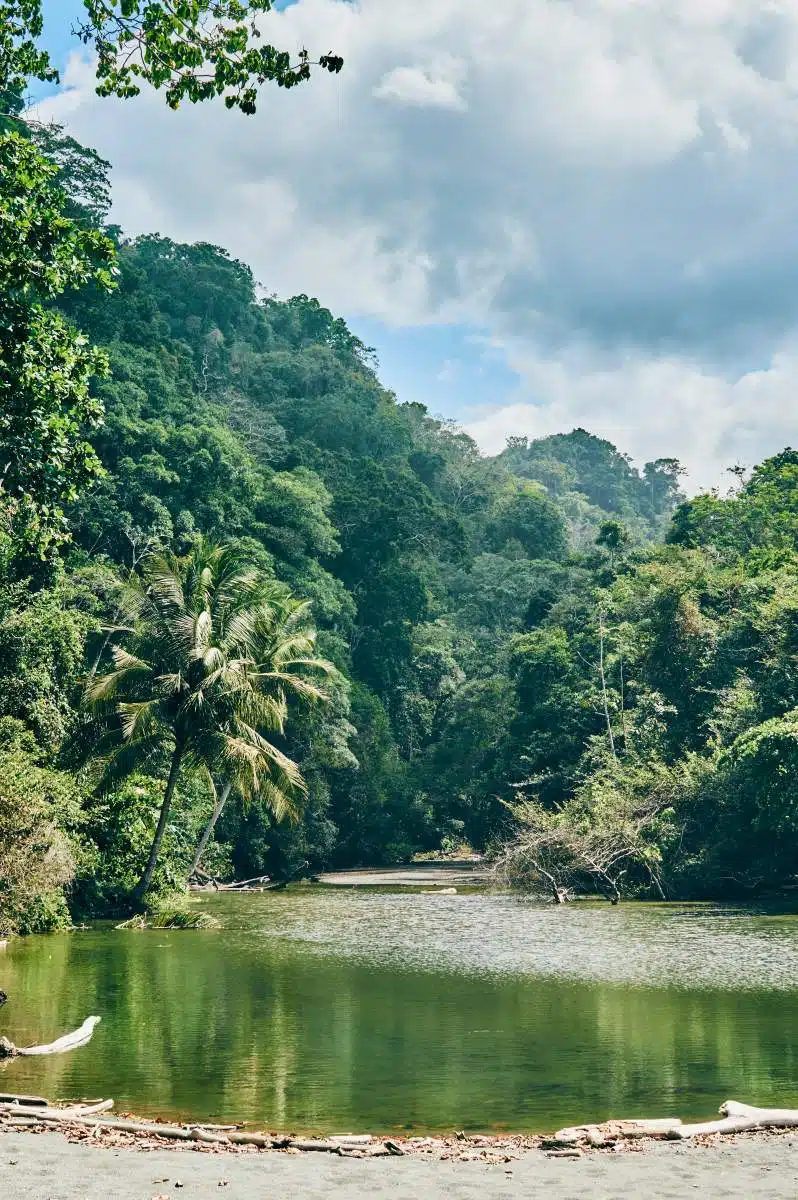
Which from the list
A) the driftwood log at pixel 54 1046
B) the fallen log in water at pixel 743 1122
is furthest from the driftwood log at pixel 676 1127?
the driftwood log at pixel 54 1046

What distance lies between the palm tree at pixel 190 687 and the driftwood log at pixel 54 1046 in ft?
44.3

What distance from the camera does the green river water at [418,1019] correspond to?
1093cm

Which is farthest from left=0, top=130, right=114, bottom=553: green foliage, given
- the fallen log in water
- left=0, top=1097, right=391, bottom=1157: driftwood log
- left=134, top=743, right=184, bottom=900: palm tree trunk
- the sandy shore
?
left=134, top=743, right=184, bottom=900: palm tree trunk

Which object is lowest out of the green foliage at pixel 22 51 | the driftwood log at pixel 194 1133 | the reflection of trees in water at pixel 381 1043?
the reflection of trees in water at pixel 381 1043

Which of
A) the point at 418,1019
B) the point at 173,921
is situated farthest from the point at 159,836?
the point at 418,1019

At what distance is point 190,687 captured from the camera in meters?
28.0

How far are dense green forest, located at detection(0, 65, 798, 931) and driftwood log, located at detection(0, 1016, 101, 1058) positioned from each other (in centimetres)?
492

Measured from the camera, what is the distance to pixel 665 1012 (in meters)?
15.6

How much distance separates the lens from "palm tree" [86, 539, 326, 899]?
27.4m

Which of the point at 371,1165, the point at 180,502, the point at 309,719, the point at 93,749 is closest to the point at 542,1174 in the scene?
the point at 371,1165

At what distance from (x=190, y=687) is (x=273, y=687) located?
662 cm

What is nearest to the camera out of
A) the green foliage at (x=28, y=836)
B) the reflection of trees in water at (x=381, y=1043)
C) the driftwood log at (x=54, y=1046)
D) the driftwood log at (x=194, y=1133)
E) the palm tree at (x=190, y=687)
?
the driftwood log at (x=194, y=1133)

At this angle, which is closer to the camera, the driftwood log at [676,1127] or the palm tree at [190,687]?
the driftwood log at [676,1127]

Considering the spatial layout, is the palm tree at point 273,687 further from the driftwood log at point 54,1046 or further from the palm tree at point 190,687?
the driftwood log at point 54,1046
